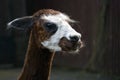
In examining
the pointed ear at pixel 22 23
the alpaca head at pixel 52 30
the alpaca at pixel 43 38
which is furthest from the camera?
the pointed ear at pixel 22 23

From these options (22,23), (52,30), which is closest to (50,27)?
(52,30)

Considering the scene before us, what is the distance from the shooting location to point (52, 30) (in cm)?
517

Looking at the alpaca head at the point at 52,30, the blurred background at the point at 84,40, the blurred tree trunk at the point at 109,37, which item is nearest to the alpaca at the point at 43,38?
the alpaca head at the point at 52,30

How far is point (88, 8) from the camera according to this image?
14.4 meters

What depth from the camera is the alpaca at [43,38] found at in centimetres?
511

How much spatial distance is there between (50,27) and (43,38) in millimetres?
141

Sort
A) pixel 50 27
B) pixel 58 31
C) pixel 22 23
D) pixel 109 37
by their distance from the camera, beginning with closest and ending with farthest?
pixel 58 31 → pixel 50 27 → pixel 22 23 → pixel 109 37

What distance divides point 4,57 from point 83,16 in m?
3.15

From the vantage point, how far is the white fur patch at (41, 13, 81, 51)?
499cm

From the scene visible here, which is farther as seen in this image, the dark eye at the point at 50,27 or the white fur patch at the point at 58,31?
the dark eye at the point at 50,27

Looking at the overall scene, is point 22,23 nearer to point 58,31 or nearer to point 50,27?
point 50,27

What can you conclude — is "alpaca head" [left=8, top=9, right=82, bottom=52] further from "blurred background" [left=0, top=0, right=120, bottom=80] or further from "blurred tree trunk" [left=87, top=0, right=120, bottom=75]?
"blurred tree trunk" [left=87, top=0, right=120, bottom=75]

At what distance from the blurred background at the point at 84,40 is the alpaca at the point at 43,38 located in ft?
21.2

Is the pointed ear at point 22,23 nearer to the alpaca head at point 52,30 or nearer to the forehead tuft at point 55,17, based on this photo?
the alpaca head at point 52,30
